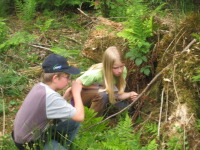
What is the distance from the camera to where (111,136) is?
3328 millimetres

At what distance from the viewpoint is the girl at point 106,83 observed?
151 inches

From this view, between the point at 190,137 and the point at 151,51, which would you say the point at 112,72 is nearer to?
the point at 151,51

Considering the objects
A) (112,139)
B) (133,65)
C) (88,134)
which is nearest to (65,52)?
(133,65)

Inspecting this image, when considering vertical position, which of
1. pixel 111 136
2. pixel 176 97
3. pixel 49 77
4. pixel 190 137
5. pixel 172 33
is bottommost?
pixel 111 136

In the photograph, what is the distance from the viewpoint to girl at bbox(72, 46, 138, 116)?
3848 mm

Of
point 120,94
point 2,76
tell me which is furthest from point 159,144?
point 2,76

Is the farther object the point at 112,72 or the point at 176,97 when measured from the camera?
the point at 112,72

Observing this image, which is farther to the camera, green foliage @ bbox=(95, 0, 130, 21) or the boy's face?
green foliage @ bbox=(95, 0, 130, 21)

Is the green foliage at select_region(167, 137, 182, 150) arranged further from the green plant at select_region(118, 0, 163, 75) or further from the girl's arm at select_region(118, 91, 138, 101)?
the green plant at select_region(118, 0, 163, 75)

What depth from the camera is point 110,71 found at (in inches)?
153

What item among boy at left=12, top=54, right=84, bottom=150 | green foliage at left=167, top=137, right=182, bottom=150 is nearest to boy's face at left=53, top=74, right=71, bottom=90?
boy at left=12, top=54, right=84, bottom=150

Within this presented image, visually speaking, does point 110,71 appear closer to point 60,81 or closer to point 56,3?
point 60,81

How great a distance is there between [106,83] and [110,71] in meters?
0.20

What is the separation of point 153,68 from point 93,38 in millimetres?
1391
